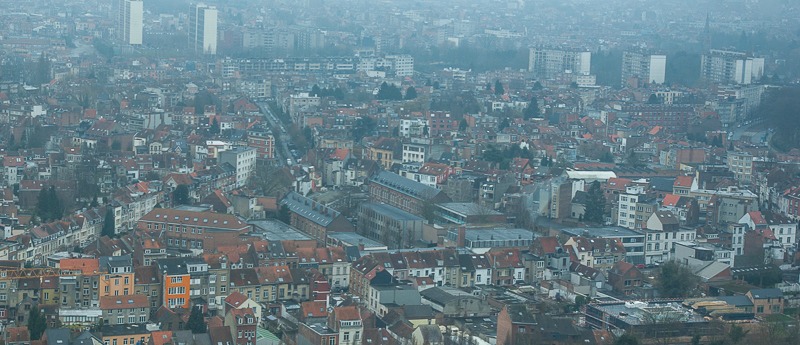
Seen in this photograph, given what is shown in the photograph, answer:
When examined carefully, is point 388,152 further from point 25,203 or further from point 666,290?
point 666,290

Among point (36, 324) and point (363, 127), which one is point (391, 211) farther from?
point (363, 127)

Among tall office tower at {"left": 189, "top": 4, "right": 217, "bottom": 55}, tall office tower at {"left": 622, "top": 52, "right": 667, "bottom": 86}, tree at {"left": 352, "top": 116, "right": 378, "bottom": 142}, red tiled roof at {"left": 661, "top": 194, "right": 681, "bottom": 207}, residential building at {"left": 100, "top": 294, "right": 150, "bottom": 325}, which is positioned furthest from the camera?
tall office tower at {"left": 189, "top": 4, "right": 217, "bottom": 55}

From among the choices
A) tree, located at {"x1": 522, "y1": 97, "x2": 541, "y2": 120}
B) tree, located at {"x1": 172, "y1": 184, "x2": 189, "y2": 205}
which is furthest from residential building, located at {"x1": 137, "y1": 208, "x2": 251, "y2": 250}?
tree, located at {"x1": 522, "y1": 97, "x2": 541, "y2": 120}

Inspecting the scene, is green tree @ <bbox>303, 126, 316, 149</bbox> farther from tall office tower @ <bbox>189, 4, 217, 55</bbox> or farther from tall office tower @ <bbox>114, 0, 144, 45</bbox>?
tall office tower @ <bbox>114, 0, 144, 45</bbox>

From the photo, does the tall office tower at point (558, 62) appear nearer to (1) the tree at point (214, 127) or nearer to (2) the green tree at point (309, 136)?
(2) the green tree at point (309, 136)

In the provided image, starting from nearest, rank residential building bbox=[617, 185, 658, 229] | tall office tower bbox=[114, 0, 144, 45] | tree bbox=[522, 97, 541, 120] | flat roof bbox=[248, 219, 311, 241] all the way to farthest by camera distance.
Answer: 1. flat roof bbox=[248, 219, 311, 241]
2. residential building bbox=[617, 185, 658, 229]
3. tree bbox=[522, 97, 541, 120]
4. tall office tower bbox=[114, 0, 144, 45]

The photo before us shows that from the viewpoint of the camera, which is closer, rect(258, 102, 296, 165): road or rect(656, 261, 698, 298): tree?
rect(656, 261, 698, 298): tree

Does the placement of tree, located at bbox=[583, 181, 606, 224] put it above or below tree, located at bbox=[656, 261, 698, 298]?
above

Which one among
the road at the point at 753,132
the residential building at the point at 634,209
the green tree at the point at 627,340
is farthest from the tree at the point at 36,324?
the road at the point at 753,132
